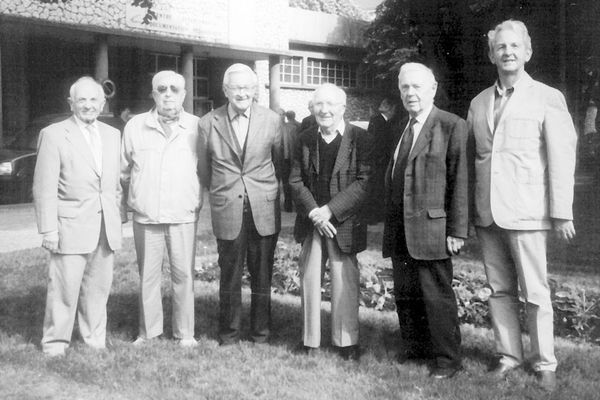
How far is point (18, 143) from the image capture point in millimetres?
14742

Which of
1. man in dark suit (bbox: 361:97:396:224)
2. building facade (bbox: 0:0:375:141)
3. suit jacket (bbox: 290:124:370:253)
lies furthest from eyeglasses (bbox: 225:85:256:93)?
building facade (bbox: 0:0:375:141)

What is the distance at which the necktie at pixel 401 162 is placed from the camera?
4.69 metres

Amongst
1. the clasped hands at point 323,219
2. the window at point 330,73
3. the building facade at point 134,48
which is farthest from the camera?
the window at point 330,73

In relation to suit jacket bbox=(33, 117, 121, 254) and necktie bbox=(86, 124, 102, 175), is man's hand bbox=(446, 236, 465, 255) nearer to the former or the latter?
suit jacket bbox=(33, 117, 121, 254)

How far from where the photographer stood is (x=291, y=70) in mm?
25844

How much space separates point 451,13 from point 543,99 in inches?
547

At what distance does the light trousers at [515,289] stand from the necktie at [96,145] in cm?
282

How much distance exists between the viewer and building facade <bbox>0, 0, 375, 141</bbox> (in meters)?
17.0

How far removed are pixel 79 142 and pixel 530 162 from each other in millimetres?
3187

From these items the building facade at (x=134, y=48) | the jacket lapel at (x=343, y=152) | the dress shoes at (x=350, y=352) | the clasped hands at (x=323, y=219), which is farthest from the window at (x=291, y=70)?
the dress shoes at (x=350, y=352)

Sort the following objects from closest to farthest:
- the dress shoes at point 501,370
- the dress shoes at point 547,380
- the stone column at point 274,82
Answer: the dress shoes at point 547,380 → the dress shoes at point 501,370 → the stone column at point 274,82

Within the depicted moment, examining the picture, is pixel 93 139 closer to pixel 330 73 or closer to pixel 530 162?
pixel 530 162

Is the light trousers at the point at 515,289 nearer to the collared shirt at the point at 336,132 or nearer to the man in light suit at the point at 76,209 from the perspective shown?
the collared shirt at the point at 336,132

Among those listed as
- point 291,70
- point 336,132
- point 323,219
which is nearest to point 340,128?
point 336,132
